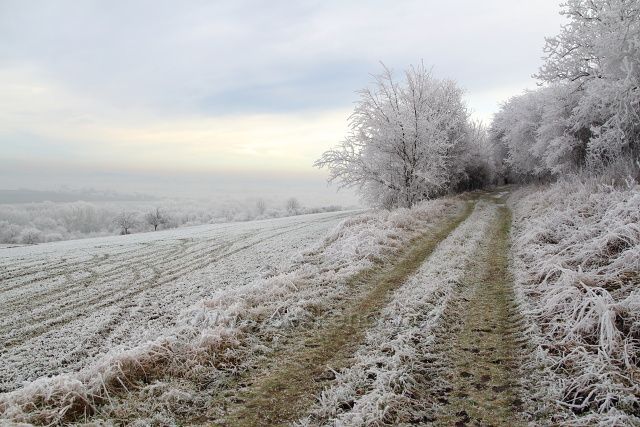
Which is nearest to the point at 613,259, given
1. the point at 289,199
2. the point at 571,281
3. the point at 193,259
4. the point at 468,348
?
the point at 571,281

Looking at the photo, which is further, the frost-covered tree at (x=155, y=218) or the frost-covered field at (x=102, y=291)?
the frost-covered tree at (x=155, y=218)

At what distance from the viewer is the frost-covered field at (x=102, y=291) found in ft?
35.8

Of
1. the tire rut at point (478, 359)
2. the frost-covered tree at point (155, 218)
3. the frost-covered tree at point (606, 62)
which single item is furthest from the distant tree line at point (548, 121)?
the frost-covered tree at point (155, 218)

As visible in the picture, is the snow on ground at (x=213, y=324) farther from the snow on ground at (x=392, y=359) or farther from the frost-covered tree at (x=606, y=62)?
the frost-covered tree at (x=606, y=62)

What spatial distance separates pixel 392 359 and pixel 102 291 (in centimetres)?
1601

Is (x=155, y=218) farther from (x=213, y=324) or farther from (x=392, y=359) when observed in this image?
(x=392, y=359)

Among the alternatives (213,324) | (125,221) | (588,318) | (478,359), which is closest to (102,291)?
(213,324)

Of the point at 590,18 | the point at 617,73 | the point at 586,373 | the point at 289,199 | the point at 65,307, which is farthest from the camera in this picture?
the point at 289,199

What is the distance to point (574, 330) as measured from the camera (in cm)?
680

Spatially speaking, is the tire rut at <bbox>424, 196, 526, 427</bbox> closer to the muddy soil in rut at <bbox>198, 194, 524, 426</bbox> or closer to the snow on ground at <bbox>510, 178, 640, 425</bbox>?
the muddy soil in rut at <bbox>198, 194, 524, 426</bbox>

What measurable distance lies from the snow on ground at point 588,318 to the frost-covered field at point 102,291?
8.35 meters

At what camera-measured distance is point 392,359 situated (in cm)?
683

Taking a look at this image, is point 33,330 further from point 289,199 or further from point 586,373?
point 289,199

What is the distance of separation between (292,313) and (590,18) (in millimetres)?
23031
